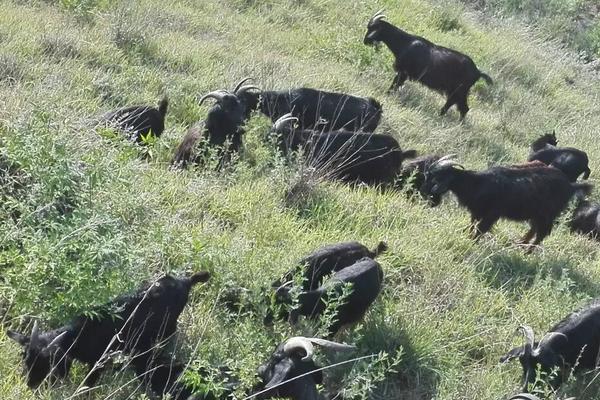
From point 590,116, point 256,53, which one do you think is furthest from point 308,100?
point 590,116

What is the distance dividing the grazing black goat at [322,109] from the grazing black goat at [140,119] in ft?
4.53

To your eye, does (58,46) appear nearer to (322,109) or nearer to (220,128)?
(220,128)

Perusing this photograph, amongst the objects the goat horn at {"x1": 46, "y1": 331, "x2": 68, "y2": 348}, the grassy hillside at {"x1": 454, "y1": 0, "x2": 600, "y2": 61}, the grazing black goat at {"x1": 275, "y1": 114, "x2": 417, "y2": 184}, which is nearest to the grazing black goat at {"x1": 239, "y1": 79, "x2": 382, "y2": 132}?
the grazing black goat at {"x1": 275, "y1": 114, "x2": 417, "y2": 184}

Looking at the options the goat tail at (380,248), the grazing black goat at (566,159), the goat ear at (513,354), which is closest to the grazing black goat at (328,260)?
the goat tail at (380,248)

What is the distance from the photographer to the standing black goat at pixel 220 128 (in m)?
8.24

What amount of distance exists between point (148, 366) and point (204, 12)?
843cm

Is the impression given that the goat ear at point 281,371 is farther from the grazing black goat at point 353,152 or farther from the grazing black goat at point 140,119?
the grazing black goat at point 353,152

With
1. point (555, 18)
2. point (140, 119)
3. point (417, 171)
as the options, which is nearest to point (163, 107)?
point (140, 119)

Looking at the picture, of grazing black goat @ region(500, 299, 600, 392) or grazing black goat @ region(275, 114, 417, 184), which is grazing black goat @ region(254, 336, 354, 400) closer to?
grazing black goat @ region(500, 299, 600, 392)

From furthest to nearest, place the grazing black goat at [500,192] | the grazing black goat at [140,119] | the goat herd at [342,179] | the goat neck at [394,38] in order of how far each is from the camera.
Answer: the goat neck at [394,38], the grazing black goat at [500,192], the grazing black goat at [140,119], the goat herd at [342,179]

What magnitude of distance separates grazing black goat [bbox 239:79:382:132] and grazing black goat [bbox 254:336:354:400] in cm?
474

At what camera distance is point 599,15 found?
2228cm

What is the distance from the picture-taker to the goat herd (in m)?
5.14

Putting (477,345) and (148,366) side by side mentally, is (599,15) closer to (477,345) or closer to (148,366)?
(477,345)
